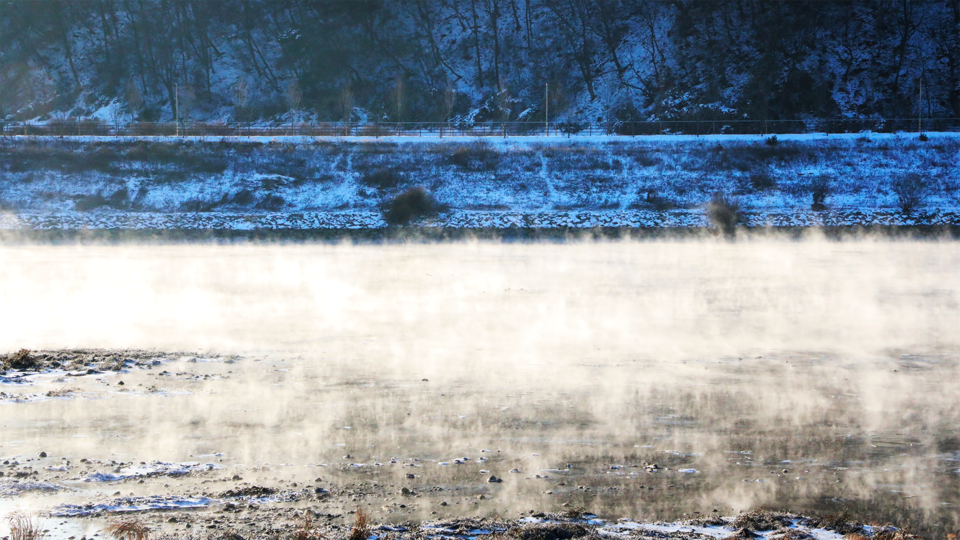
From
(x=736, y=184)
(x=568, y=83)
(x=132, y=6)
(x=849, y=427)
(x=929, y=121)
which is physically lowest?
(x=849, y=427)

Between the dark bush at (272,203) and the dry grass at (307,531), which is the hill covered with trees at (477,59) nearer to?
the dark bush at (272,203)

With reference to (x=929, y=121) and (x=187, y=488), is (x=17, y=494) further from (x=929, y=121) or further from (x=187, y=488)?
(x=929, y=121)

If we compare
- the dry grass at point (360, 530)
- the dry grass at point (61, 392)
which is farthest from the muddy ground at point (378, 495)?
the dry grass at point (61, 392)

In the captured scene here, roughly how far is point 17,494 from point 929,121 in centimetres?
6966

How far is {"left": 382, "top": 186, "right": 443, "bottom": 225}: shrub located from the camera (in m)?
44.3

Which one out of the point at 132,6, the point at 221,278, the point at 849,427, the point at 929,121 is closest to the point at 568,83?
the point at 929,121

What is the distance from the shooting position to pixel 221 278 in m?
23.9

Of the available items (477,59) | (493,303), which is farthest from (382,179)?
(477,59)

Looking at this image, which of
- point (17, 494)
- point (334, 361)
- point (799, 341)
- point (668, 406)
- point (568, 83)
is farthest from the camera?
point (568, 83)

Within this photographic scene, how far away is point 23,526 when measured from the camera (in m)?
6.55

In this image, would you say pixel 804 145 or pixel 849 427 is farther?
pixel 804 145

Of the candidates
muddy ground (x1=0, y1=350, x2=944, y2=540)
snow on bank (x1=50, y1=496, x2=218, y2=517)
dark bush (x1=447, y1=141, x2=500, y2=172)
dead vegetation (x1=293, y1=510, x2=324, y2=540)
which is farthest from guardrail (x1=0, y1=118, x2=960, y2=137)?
dead vegetation (x1=293, y1=510, x2=324, y2=540)

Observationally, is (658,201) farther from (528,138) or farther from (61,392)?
(61,392)

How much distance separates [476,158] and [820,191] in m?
20.5
